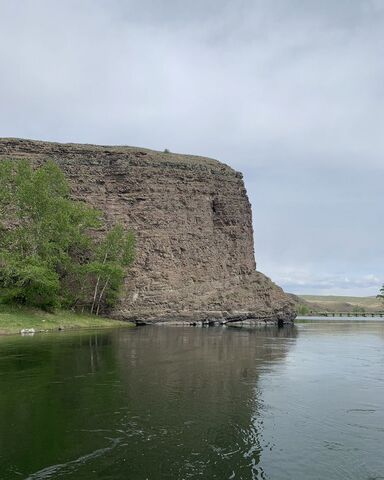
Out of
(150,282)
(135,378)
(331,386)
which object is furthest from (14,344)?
(150,282)

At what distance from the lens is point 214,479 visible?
975 centimetres

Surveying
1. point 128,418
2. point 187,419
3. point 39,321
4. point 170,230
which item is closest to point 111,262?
point 39,321

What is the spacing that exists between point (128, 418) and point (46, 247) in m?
43.7

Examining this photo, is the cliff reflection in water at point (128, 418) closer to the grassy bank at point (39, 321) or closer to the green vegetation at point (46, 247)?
the grassy bank at point (39, 321)

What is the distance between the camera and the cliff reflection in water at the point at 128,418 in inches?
411

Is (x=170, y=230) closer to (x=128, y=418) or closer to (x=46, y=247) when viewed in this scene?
(x=46, y=247)

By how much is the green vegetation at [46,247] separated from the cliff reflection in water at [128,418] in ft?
87.6

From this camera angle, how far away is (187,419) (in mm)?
14438

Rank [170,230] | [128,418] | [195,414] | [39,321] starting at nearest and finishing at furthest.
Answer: [128,418] → [195,414] → [39,321] → [170,230]

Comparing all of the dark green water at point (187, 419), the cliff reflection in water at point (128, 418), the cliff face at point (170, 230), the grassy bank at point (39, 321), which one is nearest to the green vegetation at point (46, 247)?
the grassy bank at point (39, 321)

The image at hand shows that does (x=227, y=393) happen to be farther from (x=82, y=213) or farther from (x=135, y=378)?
(x=82, y=213)

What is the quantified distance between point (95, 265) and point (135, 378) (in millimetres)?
43280

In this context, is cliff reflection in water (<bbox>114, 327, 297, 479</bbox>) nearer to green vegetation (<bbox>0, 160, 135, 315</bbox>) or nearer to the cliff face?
green vegetation (<bbox>0, 160, 135, 315</bbox>)

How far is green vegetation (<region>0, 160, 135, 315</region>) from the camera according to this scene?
174 feet
